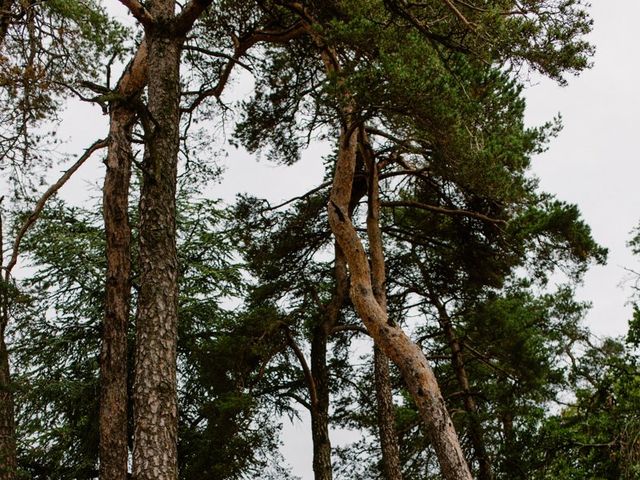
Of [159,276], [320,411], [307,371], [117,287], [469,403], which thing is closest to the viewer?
[159,276]

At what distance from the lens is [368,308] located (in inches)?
354

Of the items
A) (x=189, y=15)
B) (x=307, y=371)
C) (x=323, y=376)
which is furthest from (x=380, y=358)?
(x=189, y=15)

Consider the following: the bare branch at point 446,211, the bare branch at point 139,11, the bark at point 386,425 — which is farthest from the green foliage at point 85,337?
the bare branch at point 139,11

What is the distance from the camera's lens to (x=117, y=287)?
828 centimetres

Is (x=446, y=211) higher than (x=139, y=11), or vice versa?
(x=446, y=211)

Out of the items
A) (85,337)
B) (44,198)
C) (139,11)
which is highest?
(85,337)

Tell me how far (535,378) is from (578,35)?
552 centimetres

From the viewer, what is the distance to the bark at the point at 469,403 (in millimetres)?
12016

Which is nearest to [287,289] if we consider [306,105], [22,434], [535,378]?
[306,105]

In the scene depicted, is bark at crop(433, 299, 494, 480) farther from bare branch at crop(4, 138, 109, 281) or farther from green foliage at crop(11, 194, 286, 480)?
bare branch at crop(4, 138, 109, 281)

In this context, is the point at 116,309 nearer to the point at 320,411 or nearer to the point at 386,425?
the point at 320,411

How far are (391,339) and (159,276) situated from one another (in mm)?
3293

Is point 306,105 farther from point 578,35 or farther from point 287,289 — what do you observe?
point 578,35

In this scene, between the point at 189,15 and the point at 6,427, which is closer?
the point at 189,15
